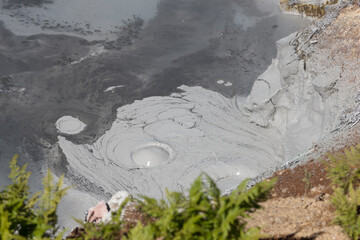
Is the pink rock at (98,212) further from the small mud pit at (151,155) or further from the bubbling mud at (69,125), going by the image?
the bubbling mud at (69,125)

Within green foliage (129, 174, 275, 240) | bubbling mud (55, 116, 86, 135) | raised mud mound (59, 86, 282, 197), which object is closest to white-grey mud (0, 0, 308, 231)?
raised mud mound (59, 86, 282, 197)

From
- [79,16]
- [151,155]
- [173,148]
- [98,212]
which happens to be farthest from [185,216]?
[79,16]

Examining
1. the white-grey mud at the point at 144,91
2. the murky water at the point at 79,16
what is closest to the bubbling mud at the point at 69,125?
the white-grey mud at the point at 144,91

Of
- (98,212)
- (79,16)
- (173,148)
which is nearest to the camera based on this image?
(98,212)

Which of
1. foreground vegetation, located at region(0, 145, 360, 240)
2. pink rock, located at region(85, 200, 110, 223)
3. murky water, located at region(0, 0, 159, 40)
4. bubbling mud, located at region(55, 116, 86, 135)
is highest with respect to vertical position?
foreground vegetation, located at region(0, 145, 360, 240)

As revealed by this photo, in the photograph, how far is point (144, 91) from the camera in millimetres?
14414

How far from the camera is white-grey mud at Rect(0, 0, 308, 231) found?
11.2 m

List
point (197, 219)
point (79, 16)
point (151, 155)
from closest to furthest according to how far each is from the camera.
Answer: point (197, 219) → point (151, 155) → point (79, 16)

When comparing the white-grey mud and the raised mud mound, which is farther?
the white-grey mud

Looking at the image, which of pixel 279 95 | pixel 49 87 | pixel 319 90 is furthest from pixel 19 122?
pixel 319 90

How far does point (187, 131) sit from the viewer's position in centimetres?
1241

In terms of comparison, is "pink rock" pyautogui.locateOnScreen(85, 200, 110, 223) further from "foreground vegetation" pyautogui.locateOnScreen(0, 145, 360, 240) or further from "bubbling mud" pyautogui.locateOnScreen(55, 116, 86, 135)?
"bubbling mud" pyautogui.locateOnScreen(55, 116, 86, 135)

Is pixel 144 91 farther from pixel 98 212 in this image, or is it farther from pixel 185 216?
pixel 185 216

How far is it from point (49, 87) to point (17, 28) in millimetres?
5259
